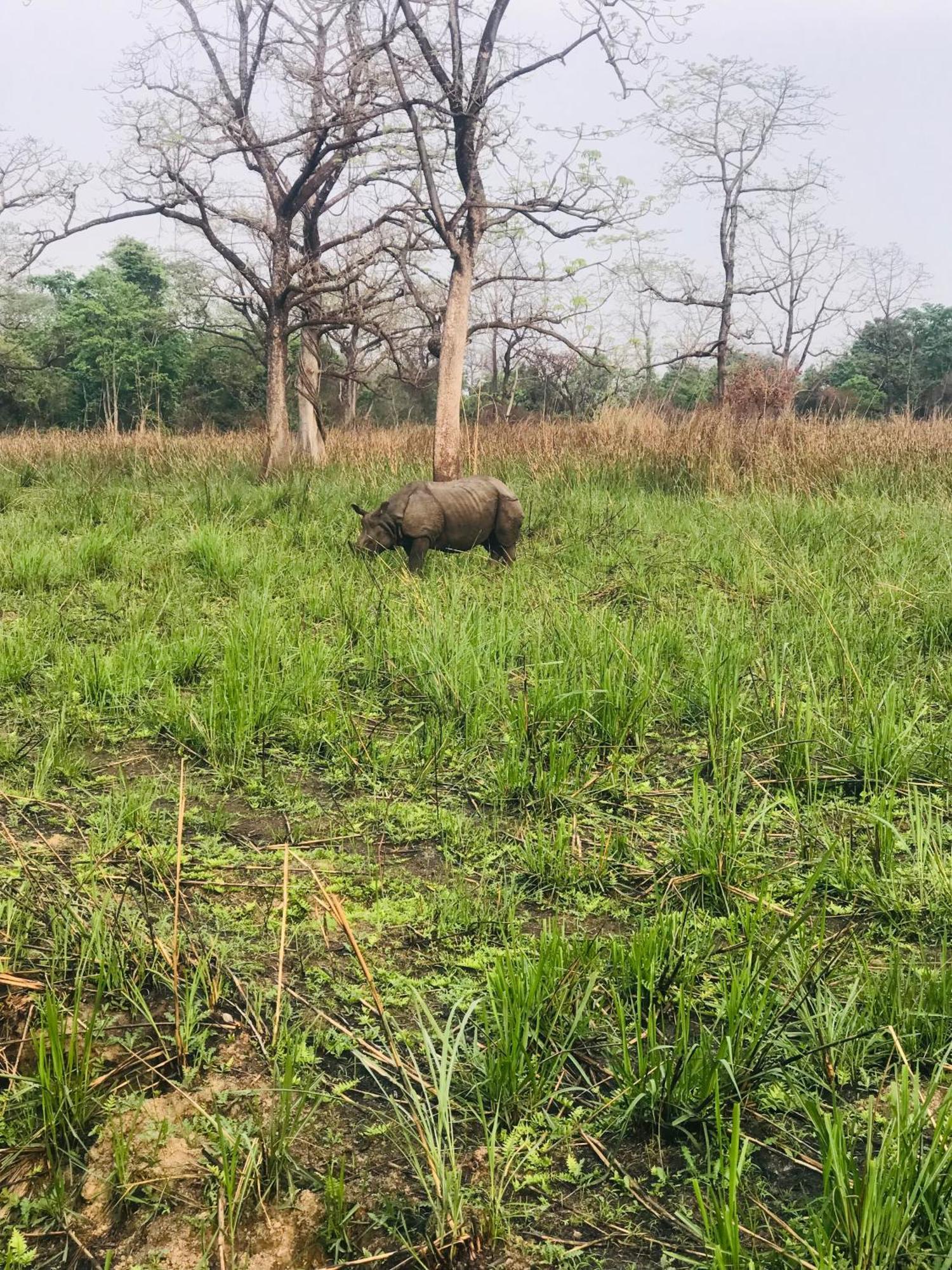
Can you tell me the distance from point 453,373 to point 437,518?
4.62m

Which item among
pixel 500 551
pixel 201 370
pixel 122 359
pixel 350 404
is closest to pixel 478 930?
pixel 500 551

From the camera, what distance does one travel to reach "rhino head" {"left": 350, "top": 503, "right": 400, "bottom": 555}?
6.26 meters

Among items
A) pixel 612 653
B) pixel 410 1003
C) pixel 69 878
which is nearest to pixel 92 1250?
pixel 410 1003

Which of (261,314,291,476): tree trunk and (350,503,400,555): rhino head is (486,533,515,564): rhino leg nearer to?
(350,503,400,555): rhino head

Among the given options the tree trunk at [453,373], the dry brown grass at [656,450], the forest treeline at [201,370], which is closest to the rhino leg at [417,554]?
the tree trunk at [453,373]

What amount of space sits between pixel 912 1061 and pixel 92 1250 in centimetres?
153

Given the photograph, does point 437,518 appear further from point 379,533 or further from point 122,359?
point 122,359

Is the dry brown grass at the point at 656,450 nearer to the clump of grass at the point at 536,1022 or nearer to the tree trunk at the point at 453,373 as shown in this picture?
the tree trunk at the point at 453,373

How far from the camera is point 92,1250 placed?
140 cm

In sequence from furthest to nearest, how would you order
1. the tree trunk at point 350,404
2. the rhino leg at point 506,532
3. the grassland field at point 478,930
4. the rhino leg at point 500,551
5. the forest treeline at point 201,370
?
the forest treeline at point 201,370, the tree trunk at point 350,404, the rhino leg at point 500,551, the rhino leg at point 506,532, the grassland field at point 478,930

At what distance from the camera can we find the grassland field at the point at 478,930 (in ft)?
4.74

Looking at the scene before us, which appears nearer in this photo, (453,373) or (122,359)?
(453,373)

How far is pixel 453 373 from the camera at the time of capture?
10.2 meters

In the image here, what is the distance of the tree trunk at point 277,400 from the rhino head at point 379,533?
519cm
